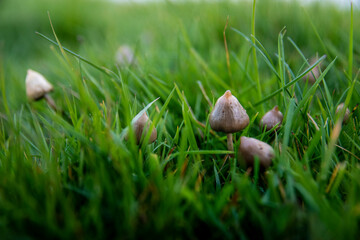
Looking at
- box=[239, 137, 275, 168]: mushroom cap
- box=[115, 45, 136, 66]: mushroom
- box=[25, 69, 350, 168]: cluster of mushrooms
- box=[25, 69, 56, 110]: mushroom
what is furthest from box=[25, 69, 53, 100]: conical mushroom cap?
box=[239, 137, 275, 168]: mushroom cap

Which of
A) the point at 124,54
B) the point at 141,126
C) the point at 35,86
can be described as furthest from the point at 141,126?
the point at 124,54

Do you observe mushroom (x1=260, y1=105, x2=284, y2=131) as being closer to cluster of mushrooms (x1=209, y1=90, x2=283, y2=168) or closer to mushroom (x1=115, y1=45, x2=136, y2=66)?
cluster of mushrooms (x1=209, y1=90, x2=283, y2=168)

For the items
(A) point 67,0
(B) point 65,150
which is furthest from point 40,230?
(A) point 67,0

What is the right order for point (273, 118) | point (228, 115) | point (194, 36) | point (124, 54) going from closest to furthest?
point (228, 115), point (273, 118), point (124, 54), point (194, 36)

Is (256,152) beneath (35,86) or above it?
above

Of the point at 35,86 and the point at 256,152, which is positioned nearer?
the point at 256,152

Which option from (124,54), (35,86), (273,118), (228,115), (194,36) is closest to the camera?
(228,115)

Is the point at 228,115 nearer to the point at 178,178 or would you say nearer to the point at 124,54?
the point at 178,178

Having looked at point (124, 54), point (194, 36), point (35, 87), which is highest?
point (194, 36)
